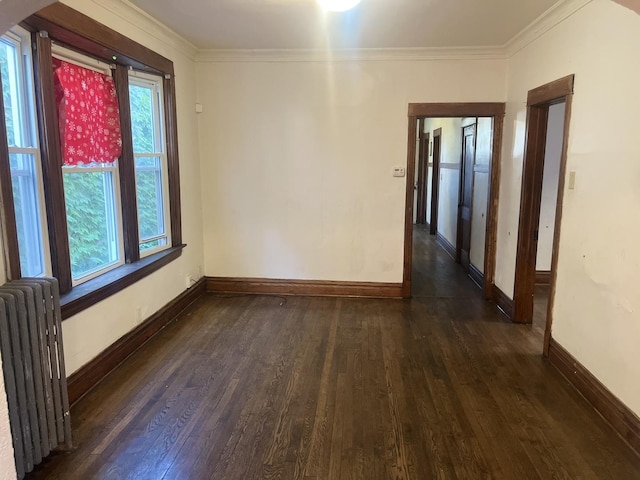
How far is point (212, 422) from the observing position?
2.59m

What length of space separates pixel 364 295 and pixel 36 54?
11.8 feet

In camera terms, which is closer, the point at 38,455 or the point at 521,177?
the point at 38,455

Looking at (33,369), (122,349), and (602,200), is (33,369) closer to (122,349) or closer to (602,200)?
(122,349)

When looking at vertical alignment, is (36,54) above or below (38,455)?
above

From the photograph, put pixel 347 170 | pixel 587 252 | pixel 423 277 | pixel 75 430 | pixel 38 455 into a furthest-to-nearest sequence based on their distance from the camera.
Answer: pixel 423 277 → pixel 347 170 → pixel 587 252 → pixel 75 430 → pixel 38 455

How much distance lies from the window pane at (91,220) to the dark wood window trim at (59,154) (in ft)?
0.32

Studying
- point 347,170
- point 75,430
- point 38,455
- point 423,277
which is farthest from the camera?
point 423,277

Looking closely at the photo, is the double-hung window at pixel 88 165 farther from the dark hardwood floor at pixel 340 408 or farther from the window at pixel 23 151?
the dark hardwood floor at pixel 340 408

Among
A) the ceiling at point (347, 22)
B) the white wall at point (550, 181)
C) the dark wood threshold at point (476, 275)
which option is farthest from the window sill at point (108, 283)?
the white wall at point (550, 181)

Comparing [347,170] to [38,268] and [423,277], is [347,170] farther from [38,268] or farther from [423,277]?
[38,268]

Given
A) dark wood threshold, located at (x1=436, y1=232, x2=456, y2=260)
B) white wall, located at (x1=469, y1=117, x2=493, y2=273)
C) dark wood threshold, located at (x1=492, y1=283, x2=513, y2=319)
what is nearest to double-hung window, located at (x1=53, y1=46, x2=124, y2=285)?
dark wood threshold, located at (x1=492, y1=283, x2=513, y2=319)

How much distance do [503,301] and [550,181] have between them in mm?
1701

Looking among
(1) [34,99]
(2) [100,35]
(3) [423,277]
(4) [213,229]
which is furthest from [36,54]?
(3) [423,277]

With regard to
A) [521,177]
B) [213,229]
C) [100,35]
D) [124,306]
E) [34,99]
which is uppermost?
[100,35]
